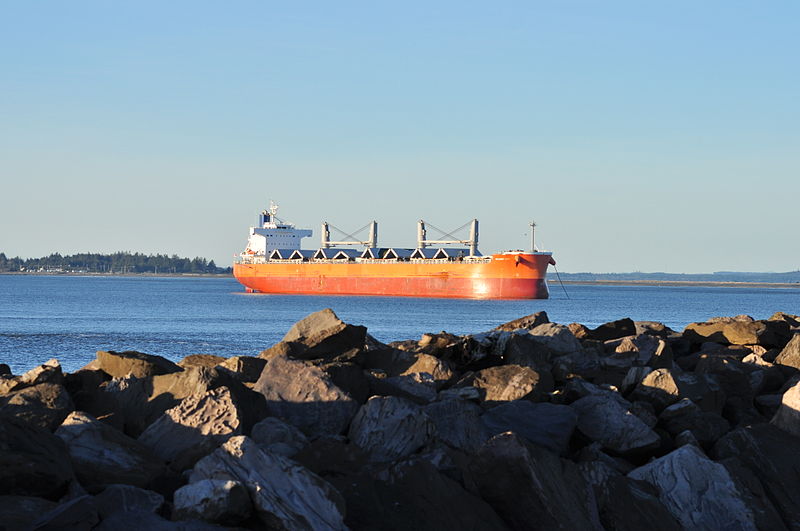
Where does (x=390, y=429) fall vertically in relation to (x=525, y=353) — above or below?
below

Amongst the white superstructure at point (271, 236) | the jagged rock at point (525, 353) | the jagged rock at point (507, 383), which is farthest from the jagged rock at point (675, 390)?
the white superstructure at point (271, 236)

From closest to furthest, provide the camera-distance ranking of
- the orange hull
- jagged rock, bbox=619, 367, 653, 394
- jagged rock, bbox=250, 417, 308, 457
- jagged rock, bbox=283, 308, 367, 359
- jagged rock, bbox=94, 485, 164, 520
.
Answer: jagged rock, bbox=94, 485, 164, 520 < jagged rock, bbox=250, 417, 308, 457 < jagged rock, bbox=619, 367, 653, 394 < jagged rock, bbox=283, 308, 367, 359 < the orange hull

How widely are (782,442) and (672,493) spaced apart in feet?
4.67

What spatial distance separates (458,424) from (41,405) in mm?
2632

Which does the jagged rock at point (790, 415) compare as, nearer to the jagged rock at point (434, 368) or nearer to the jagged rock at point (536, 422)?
the jagged rock at point (536, 422)

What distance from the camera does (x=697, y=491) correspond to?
18.3 ft

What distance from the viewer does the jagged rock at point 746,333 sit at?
1180 cm

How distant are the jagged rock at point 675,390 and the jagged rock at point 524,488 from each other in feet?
9.75

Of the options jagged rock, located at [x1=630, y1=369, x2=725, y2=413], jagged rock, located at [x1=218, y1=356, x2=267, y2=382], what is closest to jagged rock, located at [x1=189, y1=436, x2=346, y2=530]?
jagged rock, located at [x1=218, y1=356, x2=267, y2=382]

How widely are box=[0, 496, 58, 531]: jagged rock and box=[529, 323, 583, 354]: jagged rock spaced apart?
20.6ft

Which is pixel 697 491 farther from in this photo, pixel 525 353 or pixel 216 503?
pixel 525 353

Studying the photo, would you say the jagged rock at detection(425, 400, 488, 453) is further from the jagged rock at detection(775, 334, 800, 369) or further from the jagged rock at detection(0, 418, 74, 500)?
the jagged rock at detection(775, 334, 800, 369)

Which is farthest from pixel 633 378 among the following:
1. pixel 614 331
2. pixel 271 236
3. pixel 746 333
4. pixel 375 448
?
pixel 271 236

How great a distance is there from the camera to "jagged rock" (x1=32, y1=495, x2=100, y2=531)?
3886 mm
